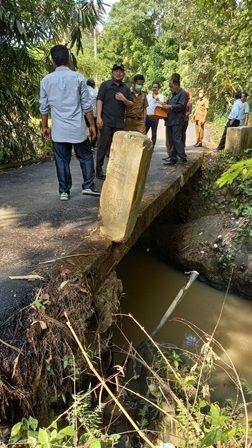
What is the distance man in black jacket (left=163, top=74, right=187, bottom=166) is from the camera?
6.87m

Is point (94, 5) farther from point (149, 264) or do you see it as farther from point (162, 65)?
point (162, 65)

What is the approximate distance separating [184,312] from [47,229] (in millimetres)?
2880

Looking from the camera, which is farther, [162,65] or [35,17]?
[162,65]

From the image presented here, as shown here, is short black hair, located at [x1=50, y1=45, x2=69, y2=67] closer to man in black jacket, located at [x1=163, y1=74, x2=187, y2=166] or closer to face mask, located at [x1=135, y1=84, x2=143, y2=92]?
face mask, located at [x1=135, y1=84, x2=143, y2=92]

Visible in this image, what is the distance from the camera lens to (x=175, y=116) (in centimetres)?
711

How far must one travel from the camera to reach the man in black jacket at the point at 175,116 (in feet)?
22.5

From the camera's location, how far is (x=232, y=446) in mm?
2855

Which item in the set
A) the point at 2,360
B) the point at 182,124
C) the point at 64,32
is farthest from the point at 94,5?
the point at 2,360

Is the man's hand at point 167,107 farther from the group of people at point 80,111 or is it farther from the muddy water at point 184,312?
the muddy water at point 184,312

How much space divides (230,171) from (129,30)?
104ft

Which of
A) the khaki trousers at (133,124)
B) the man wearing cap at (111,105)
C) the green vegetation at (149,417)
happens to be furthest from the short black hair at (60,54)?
the green vegetation at (149,417)

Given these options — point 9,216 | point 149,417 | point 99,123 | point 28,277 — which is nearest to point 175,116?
point 99,123

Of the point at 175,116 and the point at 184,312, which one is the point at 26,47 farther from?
the point at 184,312

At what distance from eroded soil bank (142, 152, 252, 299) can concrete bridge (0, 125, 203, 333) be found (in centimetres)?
126
